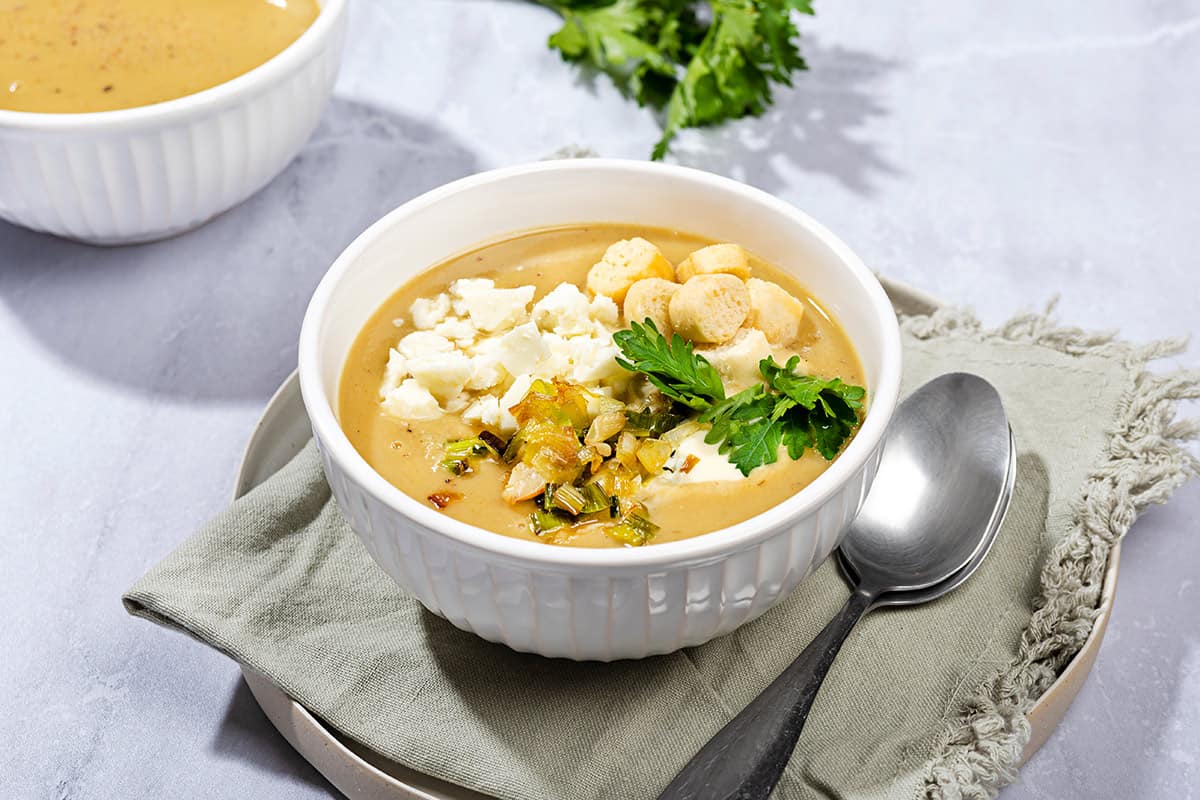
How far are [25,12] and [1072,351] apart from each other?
2357mm

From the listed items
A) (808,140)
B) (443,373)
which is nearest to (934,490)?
(443,373)

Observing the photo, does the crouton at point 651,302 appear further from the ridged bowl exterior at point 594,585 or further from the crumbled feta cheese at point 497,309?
the ridged bowl exterior at point 594,585

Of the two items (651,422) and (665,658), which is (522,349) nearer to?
(651,422)

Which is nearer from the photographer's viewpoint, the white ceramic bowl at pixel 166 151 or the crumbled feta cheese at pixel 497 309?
the crumbled feta cheese at pixel 497 309

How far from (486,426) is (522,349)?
0.42 ft

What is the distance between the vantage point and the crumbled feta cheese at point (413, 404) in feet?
6.37

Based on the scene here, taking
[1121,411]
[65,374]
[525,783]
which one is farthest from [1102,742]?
[65,374]

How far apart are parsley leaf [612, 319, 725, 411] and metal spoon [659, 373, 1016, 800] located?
0.39 metres

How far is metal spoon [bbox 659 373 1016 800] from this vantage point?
1812 mm

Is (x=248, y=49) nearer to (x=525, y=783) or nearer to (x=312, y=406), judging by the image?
(x=312, y=406)

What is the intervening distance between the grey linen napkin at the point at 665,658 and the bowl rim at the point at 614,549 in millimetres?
305

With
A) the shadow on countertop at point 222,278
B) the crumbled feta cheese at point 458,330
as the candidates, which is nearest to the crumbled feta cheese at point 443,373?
the crumbled feta cheese at point 458,330

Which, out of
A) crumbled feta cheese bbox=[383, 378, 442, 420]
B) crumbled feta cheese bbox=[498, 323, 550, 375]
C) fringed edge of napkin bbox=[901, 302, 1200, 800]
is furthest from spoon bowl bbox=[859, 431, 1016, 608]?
crumbled feta cheese bbox=[383, 378, 442, 420]

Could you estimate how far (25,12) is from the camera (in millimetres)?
2908
